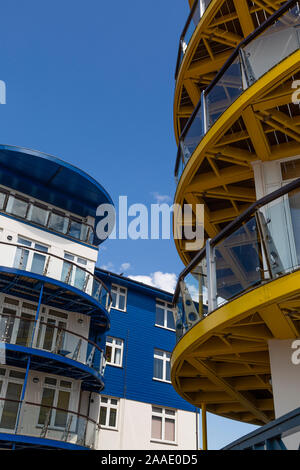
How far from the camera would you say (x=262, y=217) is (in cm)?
666

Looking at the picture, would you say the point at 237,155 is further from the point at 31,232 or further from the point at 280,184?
the point at 31,232

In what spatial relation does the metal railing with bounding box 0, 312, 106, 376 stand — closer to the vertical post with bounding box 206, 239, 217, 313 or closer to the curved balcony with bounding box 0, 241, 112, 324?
the curved balcony with bounding box 0, 241, 112, 324

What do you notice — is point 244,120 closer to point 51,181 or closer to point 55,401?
point 55,401

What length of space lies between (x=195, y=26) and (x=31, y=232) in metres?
13.8

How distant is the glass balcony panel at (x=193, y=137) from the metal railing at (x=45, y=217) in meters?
13.8

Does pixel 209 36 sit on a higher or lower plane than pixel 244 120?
higher

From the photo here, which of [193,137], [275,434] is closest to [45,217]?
[193,137]

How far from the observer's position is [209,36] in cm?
1169

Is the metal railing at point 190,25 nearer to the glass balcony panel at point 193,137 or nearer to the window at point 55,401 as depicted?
the glass balcony panel at point 193,137

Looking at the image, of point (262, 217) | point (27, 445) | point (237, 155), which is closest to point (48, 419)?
point (27, 445)

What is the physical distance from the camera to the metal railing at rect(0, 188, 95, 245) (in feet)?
74.9

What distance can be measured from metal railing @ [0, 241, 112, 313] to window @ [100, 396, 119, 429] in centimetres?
472

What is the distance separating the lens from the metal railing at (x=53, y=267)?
21.0 meters

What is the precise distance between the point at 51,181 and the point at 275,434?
2197 cm
